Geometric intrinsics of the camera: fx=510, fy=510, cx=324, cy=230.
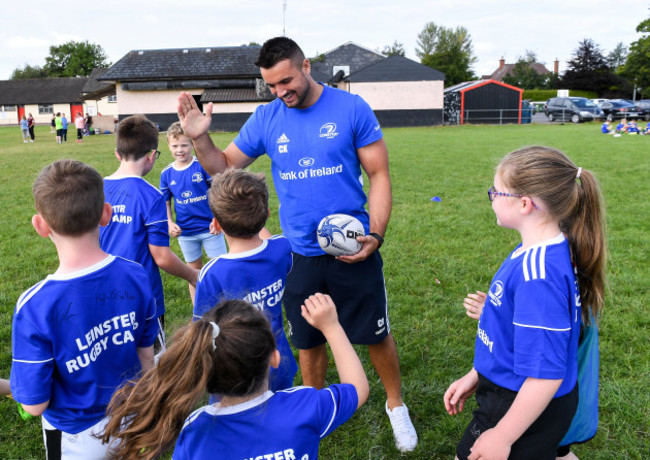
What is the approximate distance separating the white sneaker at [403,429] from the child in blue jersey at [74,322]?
71.2 inches

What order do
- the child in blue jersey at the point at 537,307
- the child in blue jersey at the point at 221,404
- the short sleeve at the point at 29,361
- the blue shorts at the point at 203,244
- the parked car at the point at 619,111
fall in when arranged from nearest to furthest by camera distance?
the child in blue jersey at the point at 221,404, the child in blue jersey at the point at 537,307, the short sleeve at the point at 29,361, the blue shorts at the point at 203,244, the parked car at the point at 619,111

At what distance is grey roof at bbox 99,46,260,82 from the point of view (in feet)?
123

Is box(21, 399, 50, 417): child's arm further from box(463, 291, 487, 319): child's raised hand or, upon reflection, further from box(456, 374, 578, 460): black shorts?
box(463, 291, 487, 319): child's raised hand

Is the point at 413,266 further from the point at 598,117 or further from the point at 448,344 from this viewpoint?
the point at 598,117

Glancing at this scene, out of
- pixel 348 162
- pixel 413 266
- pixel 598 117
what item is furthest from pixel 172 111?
pixel 348 162

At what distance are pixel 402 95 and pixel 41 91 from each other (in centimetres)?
5532

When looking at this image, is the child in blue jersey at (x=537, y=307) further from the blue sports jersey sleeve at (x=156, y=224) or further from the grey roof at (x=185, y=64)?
the grey roof at (x=185, y=64)

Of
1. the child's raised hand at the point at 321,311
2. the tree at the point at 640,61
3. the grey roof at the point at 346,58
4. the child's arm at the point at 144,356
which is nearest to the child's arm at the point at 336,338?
the child's raised hand at the point at 321,311

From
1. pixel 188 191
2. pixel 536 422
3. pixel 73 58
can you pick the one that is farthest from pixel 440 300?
pixel 73 58

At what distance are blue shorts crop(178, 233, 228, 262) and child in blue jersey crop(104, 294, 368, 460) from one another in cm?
369

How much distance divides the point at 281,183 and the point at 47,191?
1513mm

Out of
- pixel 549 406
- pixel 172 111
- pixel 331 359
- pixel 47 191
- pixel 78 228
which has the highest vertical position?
pixel 172 111

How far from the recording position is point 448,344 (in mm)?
4555

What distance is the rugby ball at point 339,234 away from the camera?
10.1 feet
